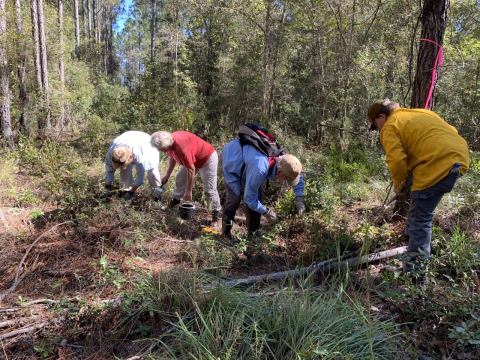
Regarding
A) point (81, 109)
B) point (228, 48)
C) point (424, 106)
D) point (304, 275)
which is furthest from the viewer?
point (228, 48)

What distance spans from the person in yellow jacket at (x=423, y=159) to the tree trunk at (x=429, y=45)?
1074mm

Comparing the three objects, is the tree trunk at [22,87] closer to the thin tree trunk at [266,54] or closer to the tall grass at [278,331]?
the thin tree trunk at [266,54]

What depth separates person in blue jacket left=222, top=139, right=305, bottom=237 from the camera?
328 centimetres

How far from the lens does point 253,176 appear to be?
334 cm

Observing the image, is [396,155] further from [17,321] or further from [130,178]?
[130,178]

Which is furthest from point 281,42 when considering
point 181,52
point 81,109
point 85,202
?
point 85,202

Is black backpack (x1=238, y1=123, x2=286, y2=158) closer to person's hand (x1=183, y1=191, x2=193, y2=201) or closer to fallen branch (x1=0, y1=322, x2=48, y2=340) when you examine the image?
person's hand (x1=183, y1=191, x2=193, y2=201)

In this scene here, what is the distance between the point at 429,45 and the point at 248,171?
2.65 m

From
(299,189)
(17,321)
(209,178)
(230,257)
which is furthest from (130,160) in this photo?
(17,321)

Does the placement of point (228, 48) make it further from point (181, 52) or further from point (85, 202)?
point (85, 202)

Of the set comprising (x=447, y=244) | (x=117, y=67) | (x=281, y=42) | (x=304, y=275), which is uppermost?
(x=117, y=67)

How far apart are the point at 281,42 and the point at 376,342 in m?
12.6

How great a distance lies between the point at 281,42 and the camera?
12539 millimetres

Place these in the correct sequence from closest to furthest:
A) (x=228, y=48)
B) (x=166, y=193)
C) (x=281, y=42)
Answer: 1. (x=166, y=193)
2. (x=281, y=42)
3. (x=228, y=48)
